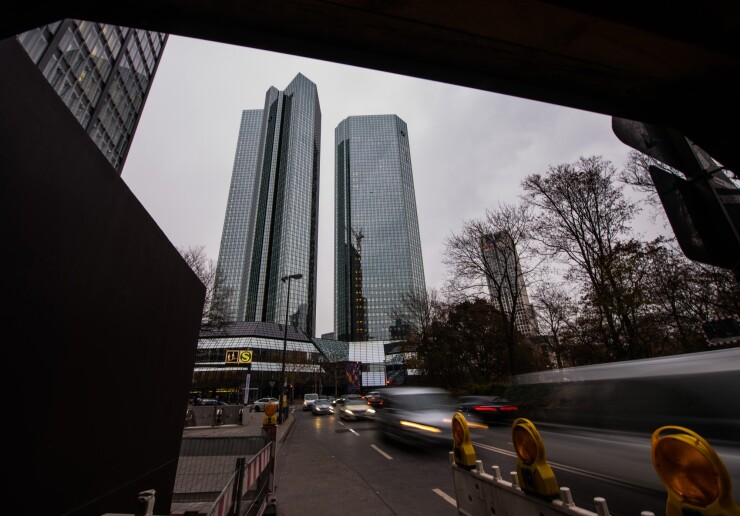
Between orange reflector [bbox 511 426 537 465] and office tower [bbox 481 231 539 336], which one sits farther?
office tower [bbox 481 231 539 336]

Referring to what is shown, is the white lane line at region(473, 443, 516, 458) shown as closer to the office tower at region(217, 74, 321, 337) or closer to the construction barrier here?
the construction barrier

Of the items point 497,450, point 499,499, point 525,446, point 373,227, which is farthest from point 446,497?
point 373,227

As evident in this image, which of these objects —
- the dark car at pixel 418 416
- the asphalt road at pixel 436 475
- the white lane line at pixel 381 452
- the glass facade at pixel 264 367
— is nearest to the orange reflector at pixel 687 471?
the asphalt road at pixel 436 475

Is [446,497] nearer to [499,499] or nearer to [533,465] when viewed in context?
[499,499]

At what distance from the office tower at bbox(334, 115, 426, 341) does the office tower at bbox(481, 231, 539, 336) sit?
3267 inches

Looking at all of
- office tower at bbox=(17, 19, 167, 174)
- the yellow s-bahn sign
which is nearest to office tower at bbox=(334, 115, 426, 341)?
the yellow s-bahn sign

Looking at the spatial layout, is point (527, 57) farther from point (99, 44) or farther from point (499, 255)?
point (99, 44)

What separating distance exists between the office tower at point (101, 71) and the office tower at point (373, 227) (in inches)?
3319

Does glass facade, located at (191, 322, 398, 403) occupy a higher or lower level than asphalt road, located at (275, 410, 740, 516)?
higher

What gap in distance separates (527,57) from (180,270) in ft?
16.4

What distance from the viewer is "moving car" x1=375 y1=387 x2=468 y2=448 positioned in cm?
922

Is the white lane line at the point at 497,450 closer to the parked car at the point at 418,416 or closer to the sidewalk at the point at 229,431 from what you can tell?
the parked car at the point at 418,416

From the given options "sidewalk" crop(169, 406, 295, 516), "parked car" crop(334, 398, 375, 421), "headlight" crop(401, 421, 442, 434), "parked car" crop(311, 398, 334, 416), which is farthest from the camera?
"parked car" crop(311, 398, 334, 416)

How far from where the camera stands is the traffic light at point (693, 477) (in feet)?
4.05
